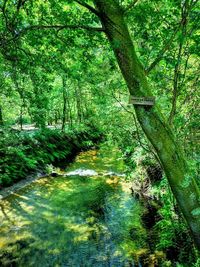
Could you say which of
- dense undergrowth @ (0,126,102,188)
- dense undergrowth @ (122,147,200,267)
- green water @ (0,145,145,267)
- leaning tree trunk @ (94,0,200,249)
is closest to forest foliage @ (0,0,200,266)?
dense undergrowth @ (122,147,200,267)

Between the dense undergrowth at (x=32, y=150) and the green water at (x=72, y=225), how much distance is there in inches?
55.2

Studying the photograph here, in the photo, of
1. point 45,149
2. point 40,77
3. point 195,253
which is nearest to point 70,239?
point 195,253

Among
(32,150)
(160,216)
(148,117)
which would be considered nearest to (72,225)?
(160,216)

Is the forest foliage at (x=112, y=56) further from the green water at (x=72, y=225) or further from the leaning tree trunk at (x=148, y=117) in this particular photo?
the green water at (x=72, y=225)

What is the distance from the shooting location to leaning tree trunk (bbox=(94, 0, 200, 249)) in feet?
15.6

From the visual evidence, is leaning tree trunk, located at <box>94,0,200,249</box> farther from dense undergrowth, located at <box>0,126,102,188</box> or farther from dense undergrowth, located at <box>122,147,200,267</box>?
dense undergrowth, located at <box>0,126,102,188</box>

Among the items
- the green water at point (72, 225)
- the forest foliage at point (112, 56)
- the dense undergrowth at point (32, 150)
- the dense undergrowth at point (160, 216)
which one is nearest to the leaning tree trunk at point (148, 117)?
the forest foliage at point (112, 56)

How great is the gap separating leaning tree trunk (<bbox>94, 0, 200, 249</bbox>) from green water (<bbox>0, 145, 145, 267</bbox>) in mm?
2355

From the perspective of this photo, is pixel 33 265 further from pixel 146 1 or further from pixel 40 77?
pixel 146 1

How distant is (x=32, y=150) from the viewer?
1739 cm

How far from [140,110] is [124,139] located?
414cm

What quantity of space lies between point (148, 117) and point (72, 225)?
200 inches

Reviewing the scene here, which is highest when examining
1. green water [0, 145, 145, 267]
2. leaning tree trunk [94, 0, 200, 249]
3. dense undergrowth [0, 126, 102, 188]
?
leaning tree trunk [94, 0, 200, 249]

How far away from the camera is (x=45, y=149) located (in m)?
18.7
